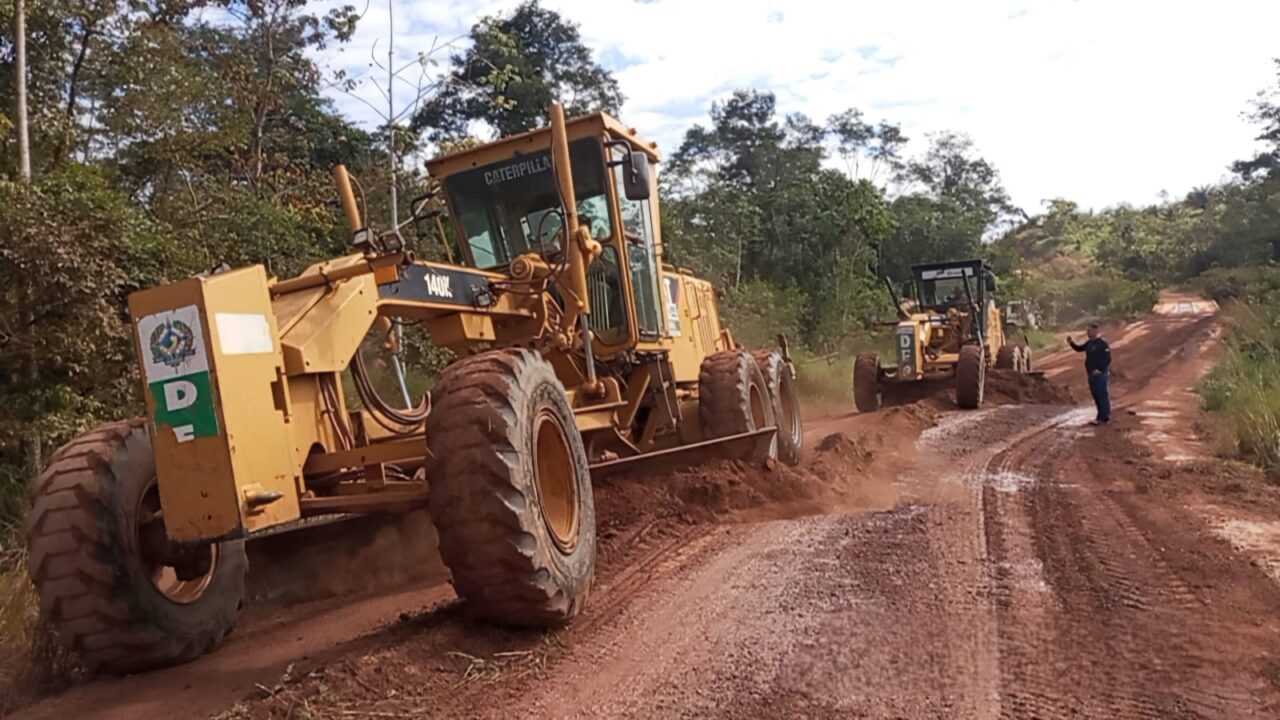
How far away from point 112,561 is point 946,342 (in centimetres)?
1672

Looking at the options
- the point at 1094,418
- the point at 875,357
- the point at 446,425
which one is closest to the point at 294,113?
the point at 875,357

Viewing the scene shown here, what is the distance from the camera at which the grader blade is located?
7020mm

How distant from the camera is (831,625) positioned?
468 centimetres

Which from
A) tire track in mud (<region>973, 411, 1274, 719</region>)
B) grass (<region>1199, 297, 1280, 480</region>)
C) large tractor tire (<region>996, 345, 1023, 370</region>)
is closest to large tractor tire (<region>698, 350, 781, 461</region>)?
tire track in mud (<region>973, 411, 1274, 719</region>)

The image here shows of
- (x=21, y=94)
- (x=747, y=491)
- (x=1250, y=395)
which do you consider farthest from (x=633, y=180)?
(x=1250, y=395)

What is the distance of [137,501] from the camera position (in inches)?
178

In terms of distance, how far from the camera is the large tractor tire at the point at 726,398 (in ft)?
28.0

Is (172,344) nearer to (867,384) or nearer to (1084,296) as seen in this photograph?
(867,384)

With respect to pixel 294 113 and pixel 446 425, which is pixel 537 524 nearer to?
pixel 446 425

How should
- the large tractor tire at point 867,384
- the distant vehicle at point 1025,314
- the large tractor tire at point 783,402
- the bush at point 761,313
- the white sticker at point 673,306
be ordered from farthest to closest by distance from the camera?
the distant vehicle at point 1025,314, the bush at point 761,313, the large tractor tire at point 867,384, the large tractor tire at point 783,402, the white sticker at point 673,306

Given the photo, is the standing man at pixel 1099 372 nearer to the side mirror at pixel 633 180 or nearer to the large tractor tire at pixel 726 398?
the large tractor tire at pixel 726 398

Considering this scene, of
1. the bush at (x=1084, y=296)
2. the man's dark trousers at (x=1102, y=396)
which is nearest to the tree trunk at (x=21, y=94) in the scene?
the man's dark trousers at (x=1102, y=396)

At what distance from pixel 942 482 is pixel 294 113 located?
1750cm

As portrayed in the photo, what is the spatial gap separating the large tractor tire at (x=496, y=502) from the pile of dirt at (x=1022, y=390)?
14.6 metres
